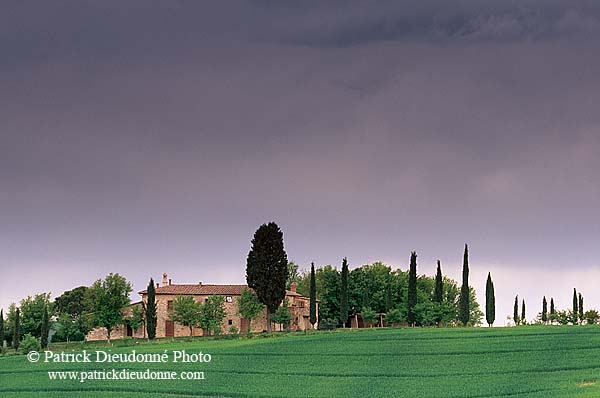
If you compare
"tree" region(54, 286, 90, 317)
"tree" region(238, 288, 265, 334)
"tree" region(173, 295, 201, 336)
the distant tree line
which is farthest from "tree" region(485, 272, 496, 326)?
"tree" region(54, 286, 90, 317)

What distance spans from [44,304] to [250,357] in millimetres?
56132

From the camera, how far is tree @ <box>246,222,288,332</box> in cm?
10356

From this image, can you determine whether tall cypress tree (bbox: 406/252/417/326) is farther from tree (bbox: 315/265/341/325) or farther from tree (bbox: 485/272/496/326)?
tree (bbox: 315/265/341/325)

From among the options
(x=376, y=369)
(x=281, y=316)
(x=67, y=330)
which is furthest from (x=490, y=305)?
(x=376, y=369)

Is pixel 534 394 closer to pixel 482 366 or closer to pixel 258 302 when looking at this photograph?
pixel 482 366

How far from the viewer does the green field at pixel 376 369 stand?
46.7 meters

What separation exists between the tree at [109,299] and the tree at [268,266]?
1428 centimetres

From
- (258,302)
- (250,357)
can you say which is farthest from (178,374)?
(258,302)

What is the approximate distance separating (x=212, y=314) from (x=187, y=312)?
9.69ft

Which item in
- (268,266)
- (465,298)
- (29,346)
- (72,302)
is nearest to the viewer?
(29,346)

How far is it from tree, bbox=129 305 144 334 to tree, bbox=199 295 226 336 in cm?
713

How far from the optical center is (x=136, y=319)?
107m

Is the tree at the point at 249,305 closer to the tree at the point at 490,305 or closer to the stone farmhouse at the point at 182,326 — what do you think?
the stone farmhouse at the point at 182,326

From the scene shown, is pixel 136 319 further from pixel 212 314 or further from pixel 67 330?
pixel 67 330
